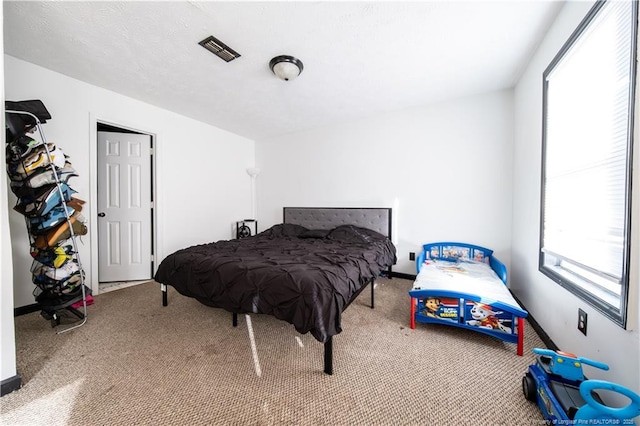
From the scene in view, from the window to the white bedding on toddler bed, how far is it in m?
0.37

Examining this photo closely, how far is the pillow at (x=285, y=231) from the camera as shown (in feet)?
12.0

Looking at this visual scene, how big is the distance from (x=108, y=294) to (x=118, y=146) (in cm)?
192

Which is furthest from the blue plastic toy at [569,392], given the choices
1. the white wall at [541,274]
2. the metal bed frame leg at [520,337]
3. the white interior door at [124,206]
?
the white interior door at [124,206]

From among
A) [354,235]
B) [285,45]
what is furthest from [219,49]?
[354,235]

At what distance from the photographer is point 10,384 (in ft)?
4.42

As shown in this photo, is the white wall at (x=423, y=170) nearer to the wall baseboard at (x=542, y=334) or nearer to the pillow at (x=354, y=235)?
the pillow at (x=354, y=235)

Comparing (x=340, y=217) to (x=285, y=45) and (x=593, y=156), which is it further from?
(x=593, y=156)

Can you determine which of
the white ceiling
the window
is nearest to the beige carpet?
the window

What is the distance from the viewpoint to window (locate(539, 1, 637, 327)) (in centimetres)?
116

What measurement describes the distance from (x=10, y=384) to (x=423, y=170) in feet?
13.5

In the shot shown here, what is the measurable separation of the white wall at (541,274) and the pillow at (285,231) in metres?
2.74

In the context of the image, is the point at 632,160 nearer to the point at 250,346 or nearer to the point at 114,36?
the point at 250,346

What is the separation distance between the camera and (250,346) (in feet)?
5.88

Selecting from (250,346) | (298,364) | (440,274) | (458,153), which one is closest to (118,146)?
(250,346)
